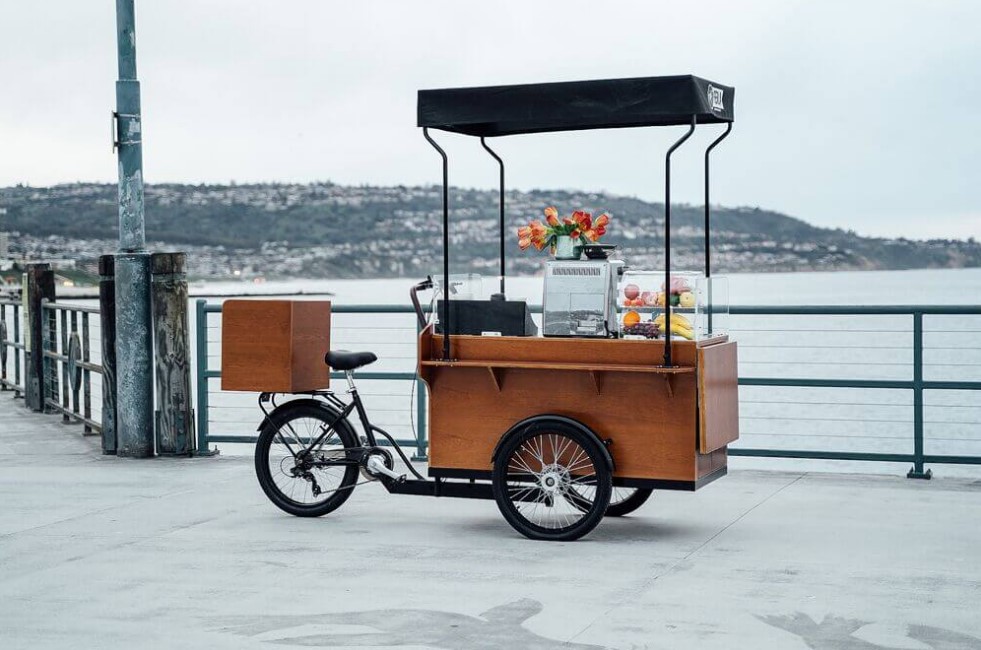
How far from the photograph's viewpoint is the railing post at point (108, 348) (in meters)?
11.0

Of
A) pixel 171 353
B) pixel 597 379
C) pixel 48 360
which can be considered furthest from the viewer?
pixel 48 360

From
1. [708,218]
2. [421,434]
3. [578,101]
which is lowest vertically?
[421,434]

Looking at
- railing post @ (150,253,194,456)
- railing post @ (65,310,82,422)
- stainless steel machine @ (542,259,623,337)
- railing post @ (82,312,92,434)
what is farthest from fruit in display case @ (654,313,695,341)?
railing post @ (65,310,82,422)

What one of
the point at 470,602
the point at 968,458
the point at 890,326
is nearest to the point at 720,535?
the point at 470,602

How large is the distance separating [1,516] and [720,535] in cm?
442

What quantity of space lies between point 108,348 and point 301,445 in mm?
3522

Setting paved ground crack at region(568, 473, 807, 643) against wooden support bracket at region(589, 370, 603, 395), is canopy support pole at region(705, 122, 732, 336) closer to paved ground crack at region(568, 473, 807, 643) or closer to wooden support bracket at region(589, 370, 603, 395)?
wooden support bracket at region(589, 370, 603, 395)

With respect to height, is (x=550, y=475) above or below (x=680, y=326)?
below

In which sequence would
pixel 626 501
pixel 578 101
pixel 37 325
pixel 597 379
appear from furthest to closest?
pixel 37 325, pixel 626 501, pixel 597 379, pixel 578 101

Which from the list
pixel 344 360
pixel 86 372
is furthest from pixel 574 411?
pixel 86 372

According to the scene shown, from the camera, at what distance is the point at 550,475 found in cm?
742

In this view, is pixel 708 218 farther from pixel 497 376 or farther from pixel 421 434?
pixel 421 434

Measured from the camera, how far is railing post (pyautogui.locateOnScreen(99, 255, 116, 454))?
11023 millimetres

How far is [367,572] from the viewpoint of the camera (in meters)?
6.70
